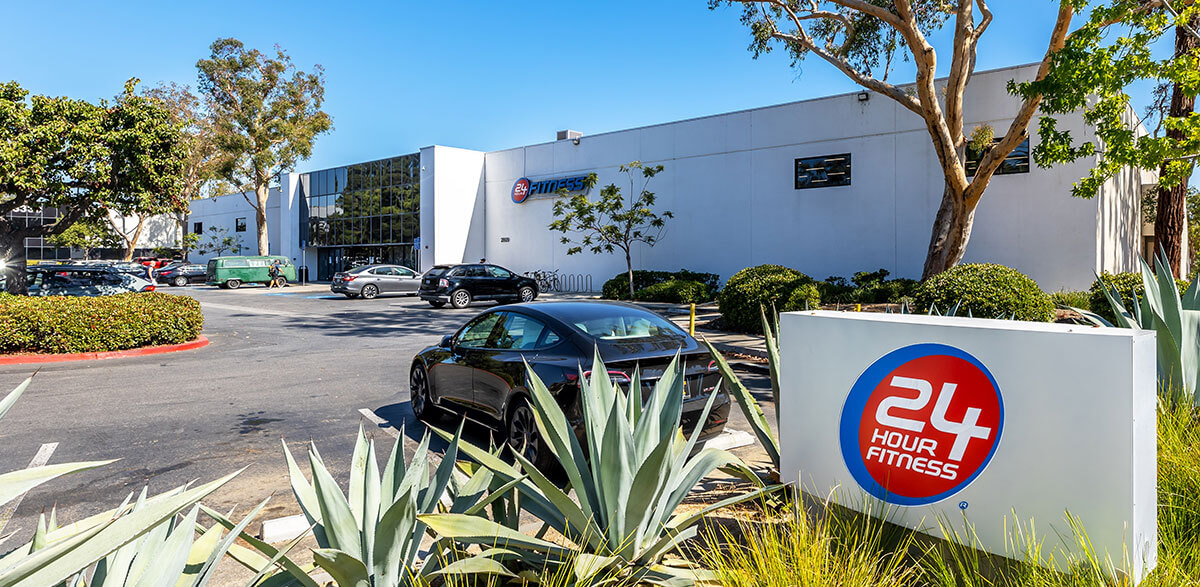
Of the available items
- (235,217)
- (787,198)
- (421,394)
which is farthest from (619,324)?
(235,217)

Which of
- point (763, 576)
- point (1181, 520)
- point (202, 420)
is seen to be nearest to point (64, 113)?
point (202, 420)

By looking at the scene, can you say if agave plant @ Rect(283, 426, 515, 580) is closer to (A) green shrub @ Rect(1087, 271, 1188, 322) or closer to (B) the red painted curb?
(B) the red painted curb

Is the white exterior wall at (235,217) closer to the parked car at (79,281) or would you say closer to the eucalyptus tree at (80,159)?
the parked car at (79,281)

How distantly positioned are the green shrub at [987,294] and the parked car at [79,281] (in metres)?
19.5

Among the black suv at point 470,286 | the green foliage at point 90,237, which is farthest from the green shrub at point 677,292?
the green foliage at point 90,237

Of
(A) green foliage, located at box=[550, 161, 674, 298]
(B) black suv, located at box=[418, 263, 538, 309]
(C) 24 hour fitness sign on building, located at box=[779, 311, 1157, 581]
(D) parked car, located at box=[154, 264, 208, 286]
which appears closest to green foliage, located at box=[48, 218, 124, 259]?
(D) parked car, located at box=[154, 264, 208, 286]

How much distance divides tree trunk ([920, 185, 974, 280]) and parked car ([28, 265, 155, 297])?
19988 millimetres

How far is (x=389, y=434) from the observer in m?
7.21

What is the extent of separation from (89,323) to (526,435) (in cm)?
1096

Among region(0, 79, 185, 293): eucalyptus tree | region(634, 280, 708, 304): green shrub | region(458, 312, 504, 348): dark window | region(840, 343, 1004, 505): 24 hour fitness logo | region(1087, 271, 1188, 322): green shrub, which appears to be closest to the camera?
region(840, 343, 1004, 505): 24 hour fitness logo

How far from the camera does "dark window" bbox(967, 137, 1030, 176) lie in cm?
1981

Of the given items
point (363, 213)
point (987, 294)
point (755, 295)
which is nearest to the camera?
point (987, 294)

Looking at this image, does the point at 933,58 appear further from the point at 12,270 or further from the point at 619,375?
the point at 12,270

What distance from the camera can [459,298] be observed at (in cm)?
2383
